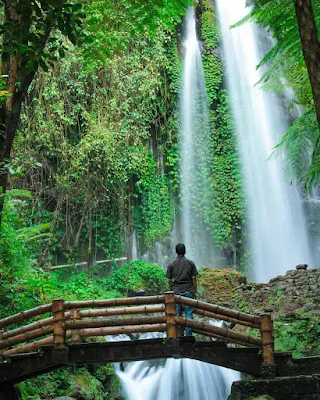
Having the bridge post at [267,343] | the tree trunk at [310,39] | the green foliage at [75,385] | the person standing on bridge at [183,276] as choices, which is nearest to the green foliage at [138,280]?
the green foliage at [75,385]

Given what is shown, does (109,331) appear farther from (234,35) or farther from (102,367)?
(234,35)

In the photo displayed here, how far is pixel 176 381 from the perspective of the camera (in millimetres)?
11414

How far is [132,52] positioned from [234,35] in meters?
7.51

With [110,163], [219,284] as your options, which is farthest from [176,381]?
[110,163]

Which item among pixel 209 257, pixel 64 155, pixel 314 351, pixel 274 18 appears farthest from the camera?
pixel 209 257

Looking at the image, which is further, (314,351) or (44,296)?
(44,296)

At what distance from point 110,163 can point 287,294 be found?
22.2ft

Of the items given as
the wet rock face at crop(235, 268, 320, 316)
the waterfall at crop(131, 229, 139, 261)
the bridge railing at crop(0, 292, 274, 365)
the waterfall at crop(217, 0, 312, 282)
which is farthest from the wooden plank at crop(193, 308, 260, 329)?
the waterfall at crop(217, 0, 312, 282)

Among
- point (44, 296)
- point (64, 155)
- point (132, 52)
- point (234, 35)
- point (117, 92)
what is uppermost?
point (234, 35)

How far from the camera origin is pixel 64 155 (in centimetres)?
1672

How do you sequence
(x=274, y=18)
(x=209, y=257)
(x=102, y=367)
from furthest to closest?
1. (x=209, y=257)
2. (x=102, y=367)
3. (x=274, y=18)

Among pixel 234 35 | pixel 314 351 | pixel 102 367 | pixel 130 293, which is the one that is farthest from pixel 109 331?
pixel 234 35

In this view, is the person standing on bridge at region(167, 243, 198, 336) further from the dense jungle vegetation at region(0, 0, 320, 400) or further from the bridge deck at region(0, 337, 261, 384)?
the dense jungle vegetation at region(0, 0, 320, 400)

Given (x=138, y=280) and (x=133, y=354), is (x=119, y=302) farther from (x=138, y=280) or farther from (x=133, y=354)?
(x=138, y=280)
